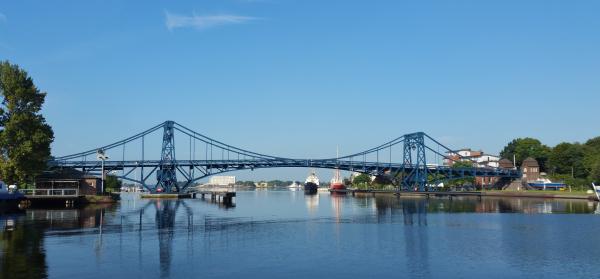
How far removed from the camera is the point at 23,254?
36938 mm

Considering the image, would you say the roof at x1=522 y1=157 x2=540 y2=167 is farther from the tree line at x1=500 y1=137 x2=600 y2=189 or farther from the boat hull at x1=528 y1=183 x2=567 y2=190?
the boat hull at x1=528 y1=183 x2=567 y2=190

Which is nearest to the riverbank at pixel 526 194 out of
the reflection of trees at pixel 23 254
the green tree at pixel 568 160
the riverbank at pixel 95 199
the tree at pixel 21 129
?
the green tree at pixel 568 160

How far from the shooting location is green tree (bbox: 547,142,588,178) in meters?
156

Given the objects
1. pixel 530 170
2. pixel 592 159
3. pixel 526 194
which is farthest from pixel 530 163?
pixel 526 194

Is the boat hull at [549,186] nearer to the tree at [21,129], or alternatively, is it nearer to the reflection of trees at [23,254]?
the tree at [21,129]

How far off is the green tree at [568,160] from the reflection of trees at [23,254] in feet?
475

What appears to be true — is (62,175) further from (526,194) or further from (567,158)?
(567,158)

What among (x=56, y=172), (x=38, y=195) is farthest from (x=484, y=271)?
(x=56, y=172)

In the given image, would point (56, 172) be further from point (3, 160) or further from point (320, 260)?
point (320, 260)

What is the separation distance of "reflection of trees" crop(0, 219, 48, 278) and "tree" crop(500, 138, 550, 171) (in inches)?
6374

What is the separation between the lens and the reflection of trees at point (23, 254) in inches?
1211

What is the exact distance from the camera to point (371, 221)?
67625 mm

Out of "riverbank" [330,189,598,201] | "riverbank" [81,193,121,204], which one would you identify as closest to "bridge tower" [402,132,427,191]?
"riverbank" [330,189,598,201]

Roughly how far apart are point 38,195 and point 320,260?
229 feet
